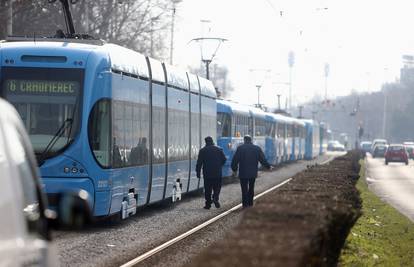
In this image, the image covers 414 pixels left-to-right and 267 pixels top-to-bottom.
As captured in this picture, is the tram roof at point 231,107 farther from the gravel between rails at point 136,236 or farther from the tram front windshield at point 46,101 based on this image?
the tram front windshield at point 46,101

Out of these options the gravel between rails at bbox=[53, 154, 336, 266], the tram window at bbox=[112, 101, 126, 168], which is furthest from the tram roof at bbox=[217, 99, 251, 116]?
the tram window at bbox=[112, 101, 126, 168]

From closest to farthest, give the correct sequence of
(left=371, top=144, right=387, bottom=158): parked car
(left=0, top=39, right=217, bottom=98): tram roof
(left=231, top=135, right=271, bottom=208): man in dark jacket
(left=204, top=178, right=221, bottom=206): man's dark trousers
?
(left=0, top=39, right=217, bottom=98): tram roof < (left=231, top=135, right=271, bottom=208): man in dark jacket < (left=204, top=178, right=221, bottom=206): man's dark trousers < (left=371, top=144, right=387, bottom=158): parked car

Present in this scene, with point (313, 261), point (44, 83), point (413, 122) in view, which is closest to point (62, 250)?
point (44, 83)

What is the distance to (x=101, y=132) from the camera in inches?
699

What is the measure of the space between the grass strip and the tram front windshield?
5.00 meters

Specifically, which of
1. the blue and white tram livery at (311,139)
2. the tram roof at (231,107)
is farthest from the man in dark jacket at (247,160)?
the blue and white tram livery at (311,139)

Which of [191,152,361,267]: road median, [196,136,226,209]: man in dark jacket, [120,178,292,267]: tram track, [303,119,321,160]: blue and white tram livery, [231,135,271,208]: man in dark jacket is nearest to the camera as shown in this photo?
[191,152,361,267]: road median

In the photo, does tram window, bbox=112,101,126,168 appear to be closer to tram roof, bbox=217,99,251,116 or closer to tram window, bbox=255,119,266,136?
tram roof, bbox=217,99,251,116

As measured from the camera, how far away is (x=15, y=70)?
17.6 m

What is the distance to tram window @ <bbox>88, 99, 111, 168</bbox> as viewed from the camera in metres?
17.6

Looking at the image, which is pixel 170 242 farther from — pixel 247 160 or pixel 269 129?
pixel 269 129

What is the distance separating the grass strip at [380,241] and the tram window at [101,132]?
4.35m

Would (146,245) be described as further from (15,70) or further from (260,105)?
(260,105)

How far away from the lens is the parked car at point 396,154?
81.4m
